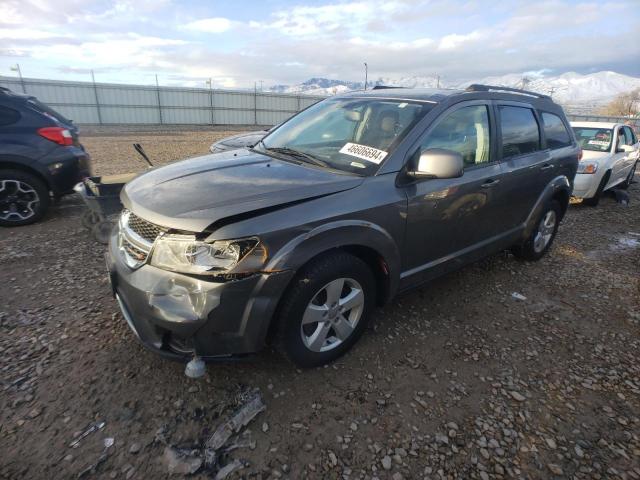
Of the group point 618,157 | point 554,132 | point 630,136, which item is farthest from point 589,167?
point 554,132

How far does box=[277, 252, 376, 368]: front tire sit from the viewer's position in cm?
222

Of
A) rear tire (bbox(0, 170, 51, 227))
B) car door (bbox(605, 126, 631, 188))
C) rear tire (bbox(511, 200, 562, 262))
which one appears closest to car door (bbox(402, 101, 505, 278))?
rear tire (bbox(511, 200, 562, 262))

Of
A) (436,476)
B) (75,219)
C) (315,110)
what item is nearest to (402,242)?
(436,476)

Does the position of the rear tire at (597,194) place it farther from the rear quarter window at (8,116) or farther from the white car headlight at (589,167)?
the rear quarter window at (8,116)

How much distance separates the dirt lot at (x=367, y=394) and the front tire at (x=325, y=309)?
186 millimetres

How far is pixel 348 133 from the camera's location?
3049 mm

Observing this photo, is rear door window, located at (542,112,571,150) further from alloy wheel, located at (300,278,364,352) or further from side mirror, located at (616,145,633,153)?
side mirror, located at (616,145,633,153)

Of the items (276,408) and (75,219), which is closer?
(276,408)

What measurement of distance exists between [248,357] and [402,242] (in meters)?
1.28

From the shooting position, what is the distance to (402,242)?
2.71m

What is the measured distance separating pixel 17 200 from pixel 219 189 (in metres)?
4.12

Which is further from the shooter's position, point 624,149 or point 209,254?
point 624,149

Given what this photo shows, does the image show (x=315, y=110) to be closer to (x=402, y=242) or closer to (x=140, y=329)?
(x=402, y=242)

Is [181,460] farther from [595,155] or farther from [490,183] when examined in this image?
[595,155]
